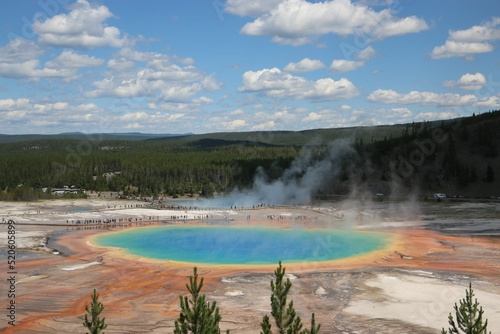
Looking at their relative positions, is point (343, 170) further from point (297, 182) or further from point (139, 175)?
point (139, 175)

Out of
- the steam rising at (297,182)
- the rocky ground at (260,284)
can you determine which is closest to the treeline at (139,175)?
the steam rising at (297,182)

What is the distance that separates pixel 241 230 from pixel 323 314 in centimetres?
3123

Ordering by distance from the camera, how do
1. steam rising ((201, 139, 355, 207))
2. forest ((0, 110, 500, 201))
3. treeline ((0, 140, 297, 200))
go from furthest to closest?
treeline ((0, 140, 297, 200)) → steam rising ((201, 139, 355, 207)) → forest ((0, 110, 500, 201))

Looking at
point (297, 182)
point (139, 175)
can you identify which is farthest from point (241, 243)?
point (139, 175)

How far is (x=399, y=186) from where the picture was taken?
285 feet

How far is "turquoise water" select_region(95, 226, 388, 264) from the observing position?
39.3 meters

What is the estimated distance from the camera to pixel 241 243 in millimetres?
46375

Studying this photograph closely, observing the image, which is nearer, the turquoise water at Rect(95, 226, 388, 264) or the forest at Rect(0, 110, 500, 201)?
the turquoise water at Rect(95, 226, 388, 264)

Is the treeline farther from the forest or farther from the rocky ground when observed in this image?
the rocky ground

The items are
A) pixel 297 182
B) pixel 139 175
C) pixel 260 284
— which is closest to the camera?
pixel 260 284

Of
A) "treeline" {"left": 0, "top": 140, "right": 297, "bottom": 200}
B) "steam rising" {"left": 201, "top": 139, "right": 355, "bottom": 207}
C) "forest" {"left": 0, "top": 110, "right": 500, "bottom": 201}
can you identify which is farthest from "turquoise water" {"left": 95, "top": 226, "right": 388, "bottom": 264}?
"treeline" {"left": 0, "top": 140, "right": 297, "bottom": 200}

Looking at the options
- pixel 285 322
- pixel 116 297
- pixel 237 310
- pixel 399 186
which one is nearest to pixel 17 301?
pixel 116 297

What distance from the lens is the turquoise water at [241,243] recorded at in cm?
3928

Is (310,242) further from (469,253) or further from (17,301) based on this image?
(17,301)
